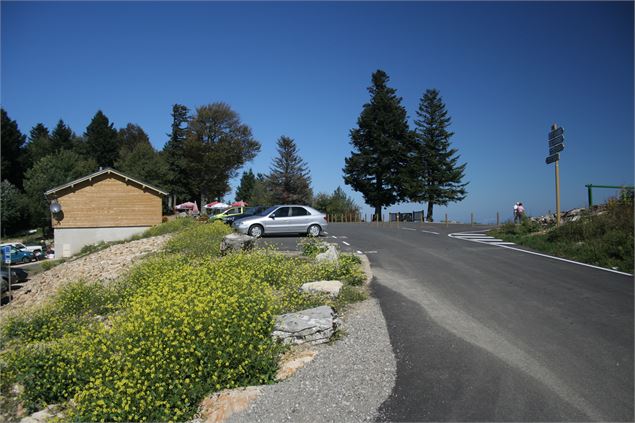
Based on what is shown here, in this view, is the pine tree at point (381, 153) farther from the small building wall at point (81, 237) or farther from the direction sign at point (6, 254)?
the direction sign at point (6, 254)

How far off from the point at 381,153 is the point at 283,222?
3471 centimetres

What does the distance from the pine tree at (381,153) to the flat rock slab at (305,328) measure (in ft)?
156

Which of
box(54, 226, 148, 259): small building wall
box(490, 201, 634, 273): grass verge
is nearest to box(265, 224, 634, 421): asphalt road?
box(490, 201, 634, 273): grass verge

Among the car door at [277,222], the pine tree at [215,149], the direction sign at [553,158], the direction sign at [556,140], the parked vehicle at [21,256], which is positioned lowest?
the parked vehicle at [21,256]

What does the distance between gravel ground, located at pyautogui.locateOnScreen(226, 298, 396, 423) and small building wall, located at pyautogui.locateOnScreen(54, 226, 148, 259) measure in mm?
33153

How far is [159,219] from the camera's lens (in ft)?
121

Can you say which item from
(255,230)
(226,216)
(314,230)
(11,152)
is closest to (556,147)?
(314,230)

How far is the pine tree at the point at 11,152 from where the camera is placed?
68.9 meters

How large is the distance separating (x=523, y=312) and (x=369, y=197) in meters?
46.8

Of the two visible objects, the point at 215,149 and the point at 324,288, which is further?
the point at 215,149

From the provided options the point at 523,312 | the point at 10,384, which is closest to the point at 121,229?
the point at 10,384

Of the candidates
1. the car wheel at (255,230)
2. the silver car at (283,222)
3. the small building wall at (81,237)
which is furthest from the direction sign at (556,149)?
the small building wall at (81,237)

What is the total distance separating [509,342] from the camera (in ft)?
21.3

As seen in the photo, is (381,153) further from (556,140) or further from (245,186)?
(245,186)
